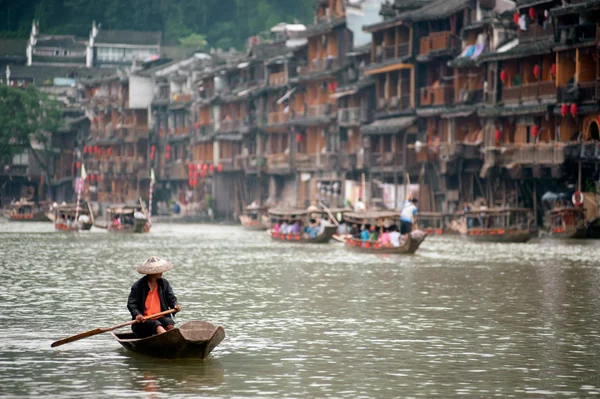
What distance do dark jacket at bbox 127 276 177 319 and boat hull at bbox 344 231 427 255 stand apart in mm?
26360

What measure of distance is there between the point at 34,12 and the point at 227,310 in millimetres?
142599

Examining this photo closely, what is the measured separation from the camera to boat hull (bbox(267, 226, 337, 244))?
192 feet

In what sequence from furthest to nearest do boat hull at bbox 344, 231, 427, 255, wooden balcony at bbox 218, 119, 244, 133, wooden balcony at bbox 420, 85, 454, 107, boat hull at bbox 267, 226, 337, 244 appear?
wooden balcony at bbox 218, 119, 244, 133, wooden balcony at bbox 420, 85, 454, 107, boat hull at bbox 267, 226, 337, 244, boat hull at bbox 344, 231, 427, 255

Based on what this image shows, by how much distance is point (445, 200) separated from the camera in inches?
2830

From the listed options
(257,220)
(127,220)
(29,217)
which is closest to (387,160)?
(257,220)

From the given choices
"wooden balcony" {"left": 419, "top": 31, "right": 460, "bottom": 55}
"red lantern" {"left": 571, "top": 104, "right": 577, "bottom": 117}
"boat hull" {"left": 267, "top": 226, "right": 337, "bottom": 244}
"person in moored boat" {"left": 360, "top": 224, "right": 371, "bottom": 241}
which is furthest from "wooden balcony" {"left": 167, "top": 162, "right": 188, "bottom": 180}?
"person in moored boat" {"left": 360, "top": 224, "right": 371, "bottom": 241}

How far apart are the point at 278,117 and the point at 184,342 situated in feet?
249

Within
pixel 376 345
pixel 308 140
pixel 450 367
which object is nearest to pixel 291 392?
pixel 450 367

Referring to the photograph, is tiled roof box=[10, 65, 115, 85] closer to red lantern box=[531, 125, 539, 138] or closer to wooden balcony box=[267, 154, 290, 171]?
wooden balcony box=[267, 154, 290, 171]

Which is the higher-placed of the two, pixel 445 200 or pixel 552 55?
pixel 552 55

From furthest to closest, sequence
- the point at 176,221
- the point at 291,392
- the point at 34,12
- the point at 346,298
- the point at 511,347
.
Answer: the point at 34,12 → the point at 176,221 → the point at 346,298 → the point at 511,347 → the point at 291,392

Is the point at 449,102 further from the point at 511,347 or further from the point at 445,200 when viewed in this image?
the point at 511,347

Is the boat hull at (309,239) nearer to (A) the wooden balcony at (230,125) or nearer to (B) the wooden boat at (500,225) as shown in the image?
(B) the wooden boat at (500,225)

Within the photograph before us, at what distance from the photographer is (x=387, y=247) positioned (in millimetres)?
47219
